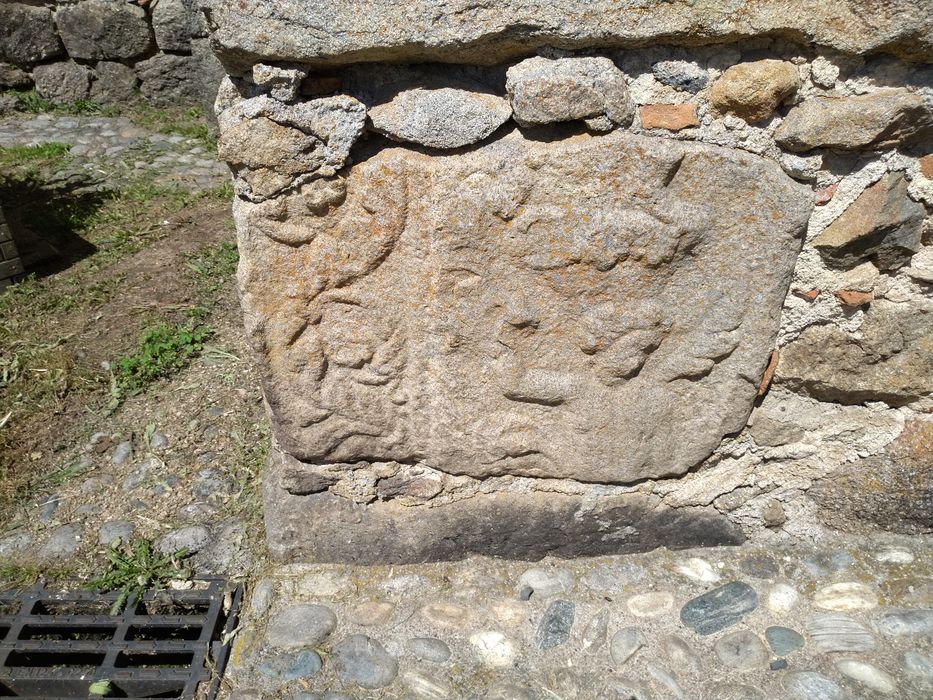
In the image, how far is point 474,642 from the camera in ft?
6.39

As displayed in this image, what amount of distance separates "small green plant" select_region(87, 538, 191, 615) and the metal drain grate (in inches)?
1.2

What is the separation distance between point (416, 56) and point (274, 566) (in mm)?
1423

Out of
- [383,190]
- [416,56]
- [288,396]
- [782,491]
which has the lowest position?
[782,491]

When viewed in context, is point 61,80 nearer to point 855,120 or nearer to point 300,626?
point 300,626

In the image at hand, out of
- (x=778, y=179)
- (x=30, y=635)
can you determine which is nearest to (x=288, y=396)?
(x=30, y=635)

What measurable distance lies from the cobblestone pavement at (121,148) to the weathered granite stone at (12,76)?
1.15 feet

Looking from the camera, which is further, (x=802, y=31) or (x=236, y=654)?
(x=236, y=654)

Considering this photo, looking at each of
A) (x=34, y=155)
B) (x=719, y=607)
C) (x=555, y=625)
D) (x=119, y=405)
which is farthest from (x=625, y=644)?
(x=34, y=155)

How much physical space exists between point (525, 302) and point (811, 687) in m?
1.14

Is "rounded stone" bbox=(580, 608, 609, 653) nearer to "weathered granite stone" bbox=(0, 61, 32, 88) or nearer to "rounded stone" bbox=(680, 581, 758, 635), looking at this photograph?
"rounded stone" bbox=(680, 581, 758, 635)

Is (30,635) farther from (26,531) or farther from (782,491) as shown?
(782,491)

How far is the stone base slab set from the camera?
83.1 inches

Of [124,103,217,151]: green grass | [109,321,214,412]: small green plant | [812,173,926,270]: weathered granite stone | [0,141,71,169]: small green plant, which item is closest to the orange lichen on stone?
[812,173,926,270]: weathered granite stone

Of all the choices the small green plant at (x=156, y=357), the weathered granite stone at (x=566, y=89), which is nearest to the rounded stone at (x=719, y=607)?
the weathered granite stone at (x=566, y=89)
